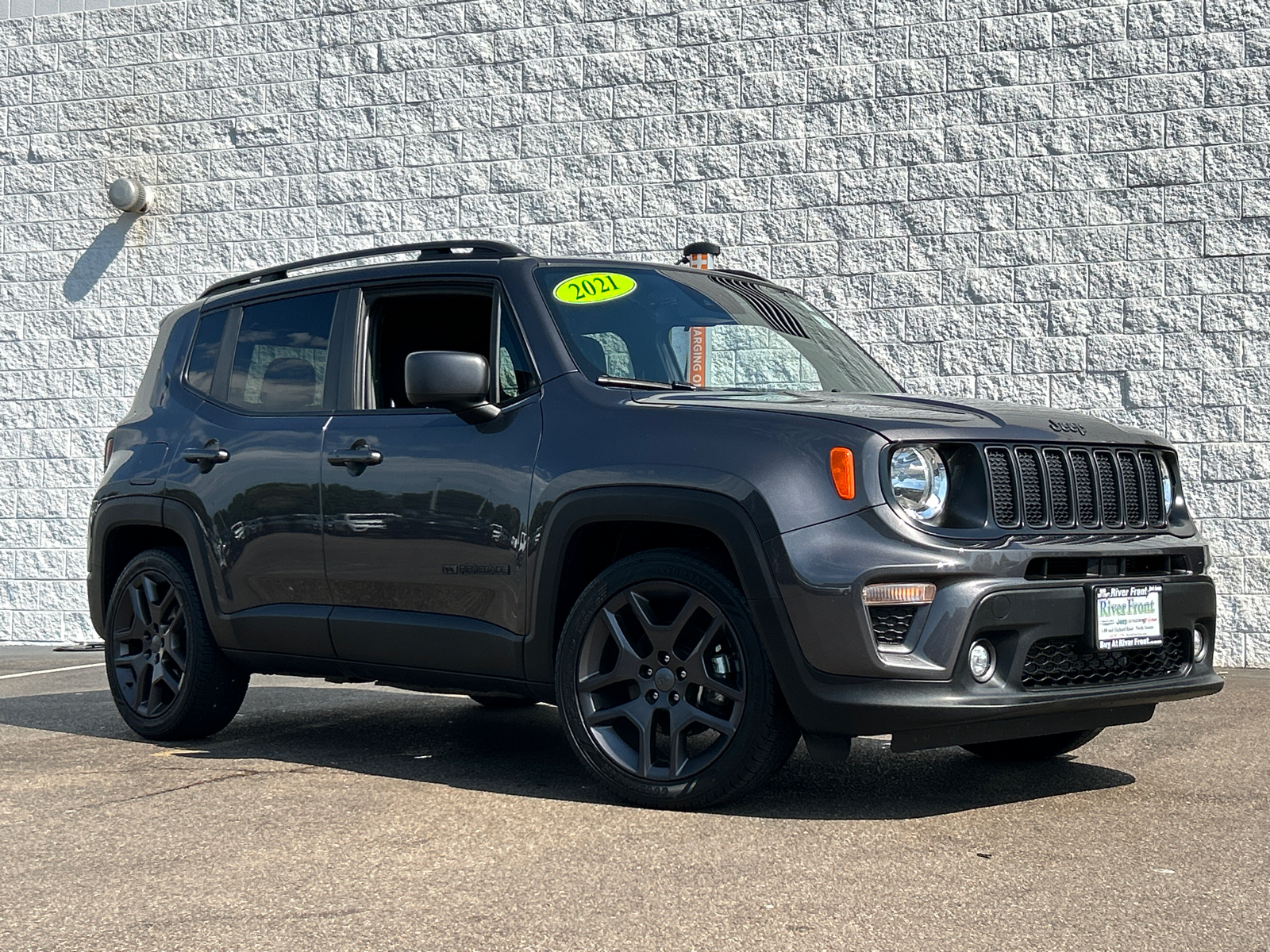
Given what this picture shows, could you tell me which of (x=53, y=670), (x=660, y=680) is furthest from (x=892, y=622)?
(x=53, y=670)

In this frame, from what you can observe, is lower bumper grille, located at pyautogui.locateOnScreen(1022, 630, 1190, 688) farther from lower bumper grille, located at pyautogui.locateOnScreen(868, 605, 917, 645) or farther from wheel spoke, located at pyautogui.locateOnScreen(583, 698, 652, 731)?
wheel spoke, located at pyautogui.locateOnScreen(583, 698, 652, 731)

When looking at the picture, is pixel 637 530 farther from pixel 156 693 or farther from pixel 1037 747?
pixel 156 693

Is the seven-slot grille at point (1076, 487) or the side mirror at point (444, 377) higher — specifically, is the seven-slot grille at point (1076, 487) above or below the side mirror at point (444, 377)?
below

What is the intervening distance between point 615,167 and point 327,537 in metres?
6.44

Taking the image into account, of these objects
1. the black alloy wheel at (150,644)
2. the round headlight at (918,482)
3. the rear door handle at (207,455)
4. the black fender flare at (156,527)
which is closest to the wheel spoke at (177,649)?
the black alloy wheel at (150,644)

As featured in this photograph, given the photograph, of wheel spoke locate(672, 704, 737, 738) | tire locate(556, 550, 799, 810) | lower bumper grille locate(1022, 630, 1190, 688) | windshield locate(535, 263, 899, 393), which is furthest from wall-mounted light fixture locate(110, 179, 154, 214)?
lower bumper grille locate(1022, 630, 1190, 688)

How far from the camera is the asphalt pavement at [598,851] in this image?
3.56m

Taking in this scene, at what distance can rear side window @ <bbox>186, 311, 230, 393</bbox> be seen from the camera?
6856 millimetres

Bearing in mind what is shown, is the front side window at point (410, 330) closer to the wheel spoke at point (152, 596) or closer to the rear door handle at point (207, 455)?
the rear door handle at point (207, 455)

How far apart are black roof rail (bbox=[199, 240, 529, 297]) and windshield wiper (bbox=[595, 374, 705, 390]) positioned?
81cm

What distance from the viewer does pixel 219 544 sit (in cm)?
642

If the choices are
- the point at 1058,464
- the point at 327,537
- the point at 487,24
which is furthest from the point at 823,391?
the point at 487,24

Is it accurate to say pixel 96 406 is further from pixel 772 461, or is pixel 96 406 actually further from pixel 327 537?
pixel 772 461

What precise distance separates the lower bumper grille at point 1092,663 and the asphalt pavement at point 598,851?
43 cm
